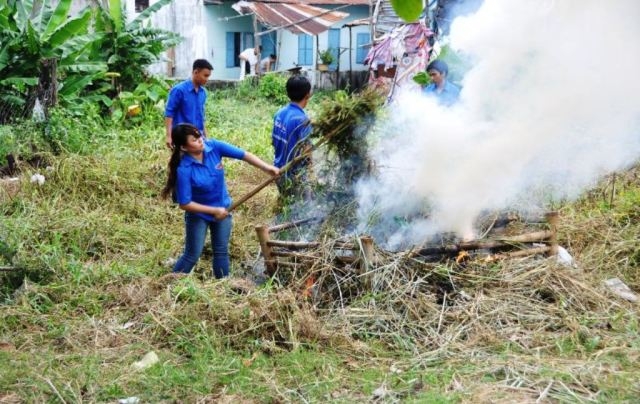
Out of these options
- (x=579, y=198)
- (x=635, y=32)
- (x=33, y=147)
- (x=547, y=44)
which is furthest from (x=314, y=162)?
(x=33, y=147)

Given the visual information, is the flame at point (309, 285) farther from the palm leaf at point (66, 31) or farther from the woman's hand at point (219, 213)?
the palm leaf at point (66, 31)

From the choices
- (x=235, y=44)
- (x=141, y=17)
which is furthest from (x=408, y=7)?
(x=235, y=44)

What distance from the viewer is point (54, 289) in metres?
5.18

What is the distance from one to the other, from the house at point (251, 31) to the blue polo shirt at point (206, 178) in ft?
44.2

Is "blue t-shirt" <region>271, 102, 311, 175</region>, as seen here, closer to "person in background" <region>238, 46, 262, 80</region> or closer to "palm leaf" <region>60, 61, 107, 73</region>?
"palm leaf" <region>60, 61, 107, 73</region>

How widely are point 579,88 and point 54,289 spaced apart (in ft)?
14.8

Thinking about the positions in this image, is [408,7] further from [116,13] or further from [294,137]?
[116,13]

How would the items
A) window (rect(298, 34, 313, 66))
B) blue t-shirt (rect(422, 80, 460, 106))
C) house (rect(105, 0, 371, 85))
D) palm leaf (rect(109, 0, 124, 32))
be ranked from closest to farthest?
blue t-shirt (rect(422, 80, 460, 106)) → palm leaf (rect(109, 0, 124, 32)) → house (rect(105, 0, 371, 85)) → window (rect(298, 34, 313, 66))

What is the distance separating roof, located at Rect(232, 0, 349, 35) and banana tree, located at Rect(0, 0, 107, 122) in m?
8.02

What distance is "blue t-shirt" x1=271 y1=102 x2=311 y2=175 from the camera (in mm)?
5617

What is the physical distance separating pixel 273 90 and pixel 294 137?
11.8m

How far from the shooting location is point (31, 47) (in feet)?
33.0

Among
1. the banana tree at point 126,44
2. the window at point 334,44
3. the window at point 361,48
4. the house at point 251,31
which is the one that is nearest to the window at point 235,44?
the house at point 251,31

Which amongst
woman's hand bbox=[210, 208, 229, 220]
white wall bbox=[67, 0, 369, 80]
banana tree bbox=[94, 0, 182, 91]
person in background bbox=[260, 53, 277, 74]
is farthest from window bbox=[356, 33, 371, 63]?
woman's hand bbox=[210, 208, 229, 220]
